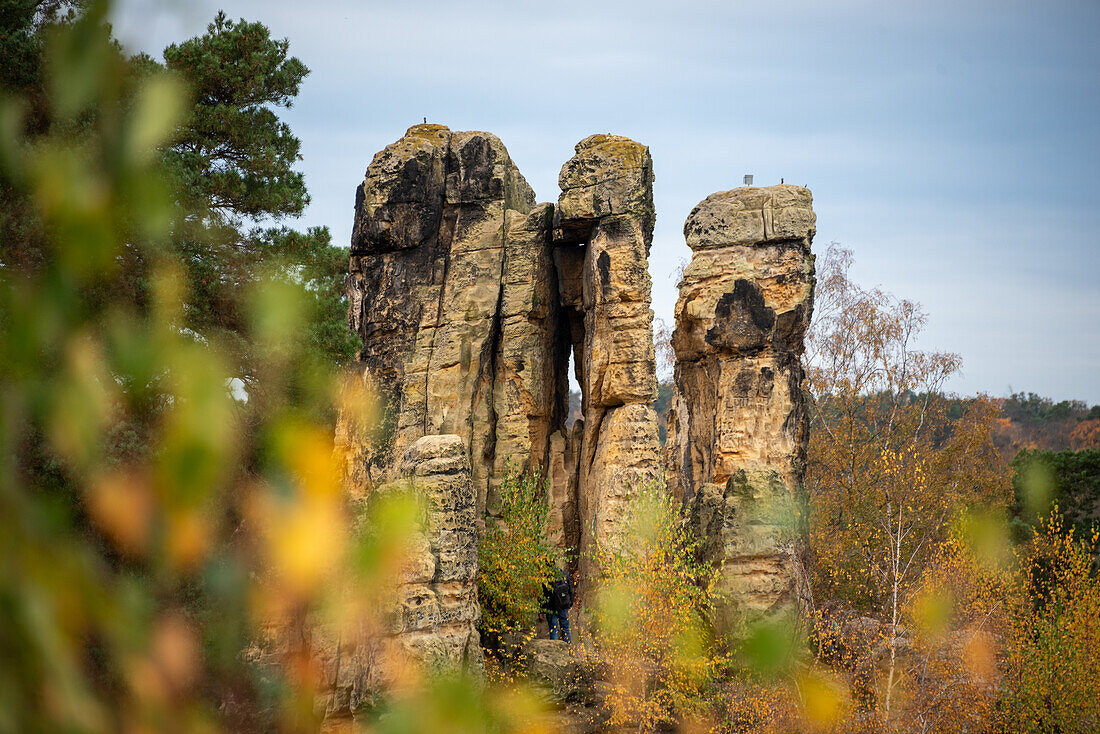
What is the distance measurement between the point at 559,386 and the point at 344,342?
26.0ft

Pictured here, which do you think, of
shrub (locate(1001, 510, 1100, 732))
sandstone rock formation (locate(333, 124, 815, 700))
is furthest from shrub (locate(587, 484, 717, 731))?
shrub (locate(1001, 510, 1100, 732))

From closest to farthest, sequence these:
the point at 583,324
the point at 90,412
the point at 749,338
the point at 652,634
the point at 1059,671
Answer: the point at 90,412
the point at 1059,671
the point at 652,634
the point at 749,338
the point at 583,324

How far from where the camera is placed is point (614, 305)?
25.3 meters

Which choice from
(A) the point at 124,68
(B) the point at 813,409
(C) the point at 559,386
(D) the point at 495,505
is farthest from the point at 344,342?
(B) the point at 813,409

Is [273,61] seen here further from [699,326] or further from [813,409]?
[813,409]

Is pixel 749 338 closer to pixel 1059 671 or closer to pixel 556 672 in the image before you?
pixel 556 672

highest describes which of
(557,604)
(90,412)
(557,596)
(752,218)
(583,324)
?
(752,218)

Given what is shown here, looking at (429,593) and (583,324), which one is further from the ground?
(583,324)

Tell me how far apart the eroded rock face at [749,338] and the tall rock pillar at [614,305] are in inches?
103

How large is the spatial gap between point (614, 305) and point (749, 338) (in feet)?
14.3

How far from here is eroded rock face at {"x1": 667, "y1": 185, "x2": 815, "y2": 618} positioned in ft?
82.6

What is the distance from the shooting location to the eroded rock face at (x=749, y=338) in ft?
82.6

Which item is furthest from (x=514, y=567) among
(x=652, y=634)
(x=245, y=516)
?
(x=245, y=516)

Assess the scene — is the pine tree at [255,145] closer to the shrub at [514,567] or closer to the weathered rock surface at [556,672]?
the shrub at [514,567]
